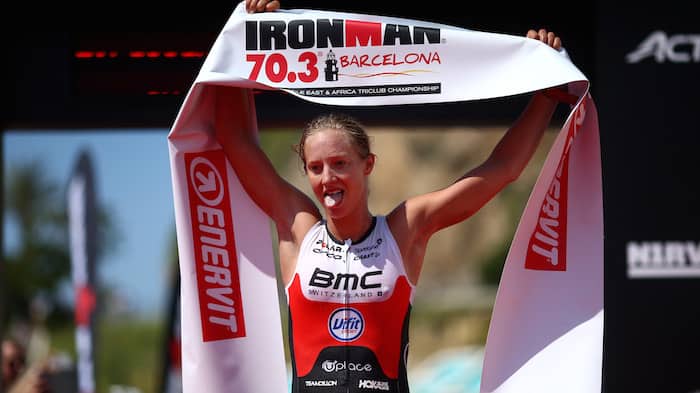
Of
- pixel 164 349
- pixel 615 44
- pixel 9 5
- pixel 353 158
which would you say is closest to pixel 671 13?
pixel 615 44

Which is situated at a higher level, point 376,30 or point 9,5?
point 9,5

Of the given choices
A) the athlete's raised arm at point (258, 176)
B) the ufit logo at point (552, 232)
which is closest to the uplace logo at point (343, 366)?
the athlete's raised arm at point (258, 176)

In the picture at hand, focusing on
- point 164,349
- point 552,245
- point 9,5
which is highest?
point 9,5

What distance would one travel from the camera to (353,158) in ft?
11.7

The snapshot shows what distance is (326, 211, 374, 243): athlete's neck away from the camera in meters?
3.61

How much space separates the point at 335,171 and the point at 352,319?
456 mm

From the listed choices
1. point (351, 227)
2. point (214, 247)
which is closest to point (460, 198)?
point (351, 227)

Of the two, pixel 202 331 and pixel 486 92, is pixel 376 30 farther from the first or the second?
pixel 202 331

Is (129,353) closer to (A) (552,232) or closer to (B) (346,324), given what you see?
(A) (552,232)

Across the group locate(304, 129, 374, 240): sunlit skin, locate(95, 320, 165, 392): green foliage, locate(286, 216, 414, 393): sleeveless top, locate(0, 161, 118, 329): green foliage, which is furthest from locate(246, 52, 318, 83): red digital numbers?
locate(0, 161, 118, 329): green foliage

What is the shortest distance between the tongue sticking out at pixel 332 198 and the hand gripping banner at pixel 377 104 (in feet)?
1.22

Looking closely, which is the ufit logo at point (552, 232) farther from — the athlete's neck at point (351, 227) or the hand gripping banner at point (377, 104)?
the athlete's neck at point (351, 227)

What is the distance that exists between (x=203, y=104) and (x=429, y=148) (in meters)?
19.2

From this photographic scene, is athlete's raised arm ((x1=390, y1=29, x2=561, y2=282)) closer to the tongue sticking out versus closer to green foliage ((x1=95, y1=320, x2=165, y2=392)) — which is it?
the tongue sticking out
